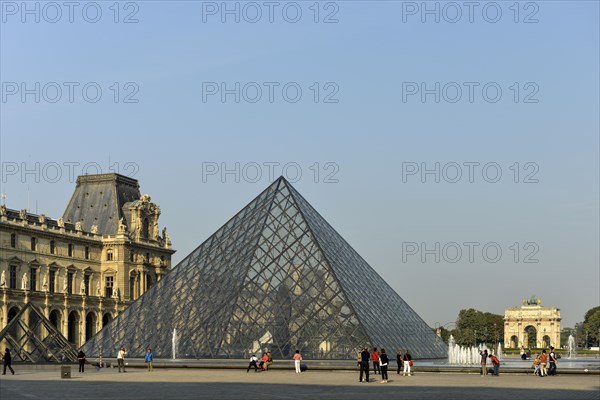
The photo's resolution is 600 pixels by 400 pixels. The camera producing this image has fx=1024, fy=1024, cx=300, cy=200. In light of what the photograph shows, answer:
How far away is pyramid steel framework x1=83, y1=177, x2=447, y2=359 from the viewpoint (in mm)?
37719

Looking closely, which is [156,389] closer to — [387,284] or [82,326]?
[387,284]

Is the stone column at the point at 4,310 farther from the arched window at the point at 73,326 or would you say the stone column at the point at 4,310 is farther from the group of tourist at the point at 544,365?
the group of tourist at the point at 544,365

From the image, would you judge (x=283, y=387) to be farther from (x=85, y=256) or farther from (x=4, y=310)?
(x=85, y=256)

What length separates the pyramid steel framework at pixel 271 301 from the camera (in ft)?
124

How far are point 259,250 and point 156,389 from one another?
18.3m

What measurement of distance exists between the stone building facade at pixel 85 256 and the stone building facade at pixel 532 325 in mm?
70180

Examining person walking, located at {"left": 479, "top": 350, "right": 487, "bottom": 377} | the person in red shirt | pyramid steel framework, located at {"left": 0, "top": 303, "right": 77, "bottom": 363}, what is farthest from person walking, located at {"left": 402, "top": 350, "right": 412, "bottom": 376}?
pyramid steel framework, located at {"left": 0, "top": 303, "right": 77, "bottom": 363}

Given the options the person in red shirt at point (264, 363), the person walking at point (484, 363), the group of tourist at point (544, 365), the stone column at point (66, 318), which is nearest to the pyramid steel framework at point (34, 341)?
the person in red shirt at point (264, 363)

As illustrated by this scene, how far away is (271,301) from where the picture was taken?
3912 centimetres

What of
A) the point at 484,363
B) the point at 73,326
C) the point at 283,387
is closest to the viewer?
the point at 283,387

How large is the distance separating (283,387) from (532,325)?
135m

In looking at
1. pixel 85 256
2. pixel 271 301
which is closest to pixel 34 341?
pixel 271 301

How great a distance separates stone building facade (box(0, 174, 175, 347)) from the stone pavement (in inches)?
1862

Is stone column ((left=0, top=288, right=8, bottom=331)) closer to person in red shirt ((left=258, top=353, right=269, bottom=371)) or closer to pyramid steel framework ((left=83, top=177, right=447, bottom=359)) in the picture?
pyramid steel framework ((left=83, top=177, right=447, bottom=359))
